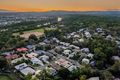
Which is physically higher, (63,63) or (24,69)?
(24,69)

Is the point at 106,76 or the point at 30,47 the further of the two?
the point at 30,47

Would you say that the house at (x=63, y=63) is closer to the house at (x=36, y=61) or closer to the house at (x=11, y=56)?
the house at (x=36, y=61)

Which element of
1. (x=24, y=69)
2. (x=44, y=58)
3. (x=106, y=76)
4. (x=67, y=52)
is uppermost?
(x=106, y=76)

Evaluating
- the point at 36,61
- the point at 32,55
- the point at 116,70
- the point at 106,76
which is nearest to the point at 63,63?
the point at 36,61

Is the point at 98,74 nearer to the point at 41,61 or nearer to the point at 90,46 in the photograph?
the point at 41,61

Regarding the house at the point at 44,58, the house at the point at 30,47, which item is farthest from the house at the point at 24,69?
the house at the point at 30,47


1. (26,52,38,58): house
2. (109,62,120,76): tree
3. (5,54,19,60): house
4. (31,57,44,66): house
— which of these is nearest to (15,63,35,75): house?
(31,57,44,66): house

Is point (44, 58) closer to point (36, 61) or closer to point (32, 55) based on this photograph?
point (36, 61)

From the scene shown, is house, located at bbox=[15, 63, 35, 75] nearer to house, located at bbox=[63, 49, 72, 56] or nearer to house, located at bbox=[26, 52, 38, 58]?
house, located at bbox=[26, 52, 38, 58]
